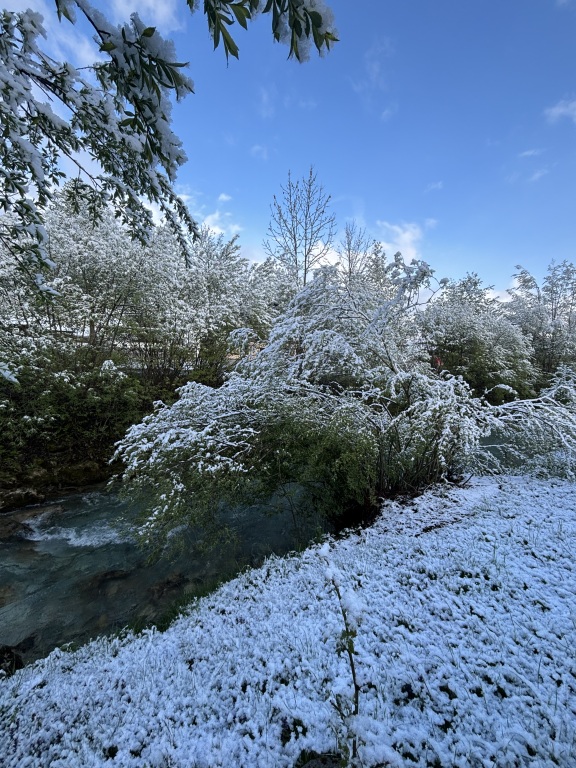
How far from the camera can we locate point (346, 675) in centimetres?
201

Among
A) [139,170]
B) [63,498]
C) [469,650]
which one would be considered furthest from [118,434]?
[469,650]

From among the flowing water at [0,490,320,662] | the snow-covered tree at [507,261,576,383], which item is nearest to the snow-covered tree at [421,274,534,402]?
the snow-covered tree at [507,261,576,383]

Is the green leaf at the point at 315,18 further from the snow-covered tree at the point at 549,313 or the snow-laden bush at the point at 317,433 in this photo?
the snow-covered tree at the point at 549,313

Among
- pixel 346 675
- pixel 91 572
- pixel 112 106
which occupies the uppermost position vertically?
pixel 112 106

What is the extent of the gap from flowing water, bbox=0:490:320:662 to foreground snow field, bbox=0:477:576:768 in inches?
28.9

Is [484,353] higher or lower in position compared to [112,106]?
lower

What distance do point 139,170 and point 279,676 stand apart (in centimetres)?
388

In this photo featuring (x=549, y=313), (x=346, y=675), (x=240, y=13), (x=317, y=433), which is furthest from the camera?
(x=549, y=313)

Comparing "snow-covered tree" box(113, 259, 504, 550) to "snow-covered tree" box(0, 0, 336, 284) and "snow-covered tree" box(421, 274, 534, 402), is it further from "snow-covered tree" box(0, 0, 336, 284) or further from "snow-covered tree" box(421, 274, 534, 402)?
"snow-covered tree" box(421, 274, 534, 402)

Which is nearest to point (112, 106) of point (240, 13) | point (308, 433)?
point (240, 13)

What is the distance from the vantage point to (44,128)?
2.35 metres

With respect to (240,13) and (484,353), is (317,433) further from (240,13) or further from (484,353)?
(484,353)

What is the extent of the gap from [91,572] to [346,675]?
403 cm

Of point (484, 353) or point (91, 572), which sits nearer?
point (91, 572)
